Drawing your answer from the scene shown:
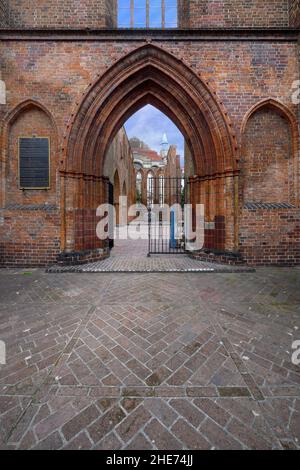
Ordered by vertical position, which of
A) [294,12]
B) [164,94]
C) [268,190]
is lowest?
[268,190]

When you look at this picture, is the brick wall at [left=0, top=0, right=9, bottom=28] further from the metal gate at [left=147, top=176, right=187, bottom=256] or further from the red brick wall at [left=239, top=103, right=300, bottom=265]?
the red brick wall at [left=239, top=103, right=300, bottom=265]

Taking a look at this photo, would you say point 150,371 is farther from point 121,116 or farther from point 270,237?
point 121,116

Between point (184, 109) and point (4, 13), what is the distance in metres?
6.14

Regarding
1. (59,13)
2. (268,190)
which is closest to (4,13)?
(59,13)

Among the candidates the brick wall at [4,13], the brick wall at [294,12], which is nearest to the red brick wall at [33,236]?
the brick wall at [4,13]

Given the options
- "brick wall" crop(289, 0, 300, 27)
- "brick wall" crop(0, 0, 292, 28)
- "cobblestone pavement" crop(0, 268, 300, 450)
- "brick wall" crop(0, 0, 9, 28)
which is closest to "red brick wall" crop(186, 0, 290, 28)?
"brick wall" crop(0, 0, 292, 28)

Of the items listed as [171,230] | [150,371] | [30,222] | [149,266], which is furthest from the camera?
[171,230]

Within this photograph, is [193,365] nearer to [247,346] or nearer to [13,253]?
[247,346]

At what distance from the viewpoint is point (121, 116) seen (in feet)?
22.0

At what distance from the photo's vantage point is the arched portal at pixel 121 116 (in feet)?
19.7
